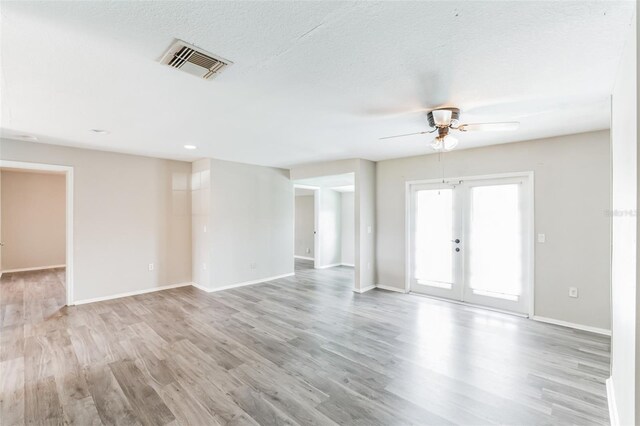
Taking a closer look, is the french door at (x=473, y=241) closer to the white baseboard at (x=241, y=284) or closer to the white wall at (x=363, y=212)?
the white wall at (x=363, y=212)

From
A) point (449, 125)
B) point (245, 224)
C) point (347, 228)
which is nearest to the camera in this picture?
point (449, 125)

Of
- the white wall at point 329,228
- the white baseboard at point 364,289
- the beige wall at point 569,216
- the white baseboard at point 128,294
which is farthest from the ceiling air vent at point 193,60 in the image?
the white wall at point 329,228

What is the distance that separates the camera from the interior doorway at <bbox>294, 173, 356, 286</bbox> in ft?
25.6

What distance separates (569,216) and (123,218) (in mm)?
6905

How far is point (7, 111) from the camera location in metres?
2.88

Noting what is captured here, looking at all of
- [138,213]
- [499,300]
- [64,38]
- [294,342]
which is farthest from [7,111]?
[499,300]

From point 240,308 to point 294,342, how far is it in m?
Result: 1.49

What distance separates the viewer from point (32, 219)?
7.18 m

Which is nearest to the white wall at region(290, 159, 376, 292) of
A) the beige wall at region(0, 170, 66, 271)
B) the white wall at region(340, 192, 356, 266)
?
the white wall at region(340, 192, 356, 266)

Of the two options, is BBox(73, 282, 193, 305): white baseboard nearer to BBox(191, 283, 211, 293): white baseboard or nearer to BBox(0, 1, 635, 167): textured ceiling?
BBox(191, 283, 211, 293): white baseboard

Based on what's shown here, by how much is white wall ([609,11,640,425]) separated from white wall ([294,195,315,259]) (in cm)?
747

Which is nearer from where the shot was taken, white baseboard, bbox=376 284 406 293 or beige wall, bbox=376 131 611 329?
beige wall, bbox=376 131 611 329

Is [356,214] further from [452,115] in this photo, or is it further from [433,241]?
[452,115]

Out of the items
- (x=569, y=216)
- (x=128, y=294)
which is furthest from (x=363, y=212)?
(x=128, y=294)
